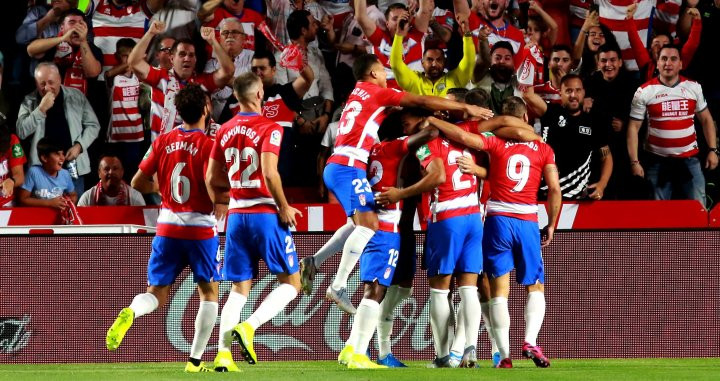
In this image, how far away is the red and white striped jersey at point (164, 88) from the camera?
1273 centimetres

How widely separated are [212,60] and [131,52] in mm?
913

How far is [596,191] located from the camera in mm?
10875

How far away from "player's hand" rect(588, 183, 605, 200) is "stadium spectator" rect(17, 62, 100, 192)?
555 centimetres

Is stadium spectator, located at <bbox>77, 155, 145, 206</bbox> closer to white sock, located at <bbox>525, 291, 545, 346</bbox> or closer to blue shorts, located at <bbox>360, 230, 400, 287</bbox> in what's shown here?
blue shorts, located at <bbox>360, 230, 400, 287</bbox>

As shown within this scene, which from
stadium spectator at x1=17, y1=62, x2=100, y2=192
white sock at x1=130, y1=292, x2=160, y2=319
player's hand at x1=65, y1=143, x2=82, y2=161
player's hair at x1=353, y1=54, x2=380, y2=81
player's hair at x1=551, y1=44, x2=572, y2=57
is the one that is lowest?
white sock at x1=130, y1=292, x2=160, y2=319

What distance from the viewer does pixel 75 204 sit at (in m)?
12.1

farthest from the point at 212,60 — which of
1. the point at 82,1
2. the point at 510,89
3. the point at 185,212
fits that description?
the point at 185,212

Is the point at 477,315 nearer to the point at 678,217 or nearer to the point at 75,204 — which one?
the point at 678,217

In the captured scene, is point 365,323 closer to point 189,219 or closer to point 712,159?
point 189,219

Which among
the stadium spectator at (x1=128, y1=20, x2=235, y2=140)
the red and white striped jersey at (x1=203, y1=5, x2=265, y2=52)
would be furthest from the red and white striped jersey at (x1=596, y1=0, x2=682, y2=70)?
the stadium spectator at (x1=128, y1=20, x2=235, y2=140)

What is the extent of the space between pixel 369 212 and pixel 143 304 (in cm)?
186

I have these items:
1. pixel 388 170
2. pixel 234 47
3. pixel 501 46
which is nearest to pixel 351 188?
Result: pixel 388 170

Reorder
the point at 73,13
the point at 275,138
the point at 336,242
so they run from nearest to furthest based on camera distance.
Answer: the point at 275,138, the point at 336,242, the point at 73,13

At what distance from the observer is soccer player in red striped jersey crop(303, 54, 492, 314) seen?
348 inches
